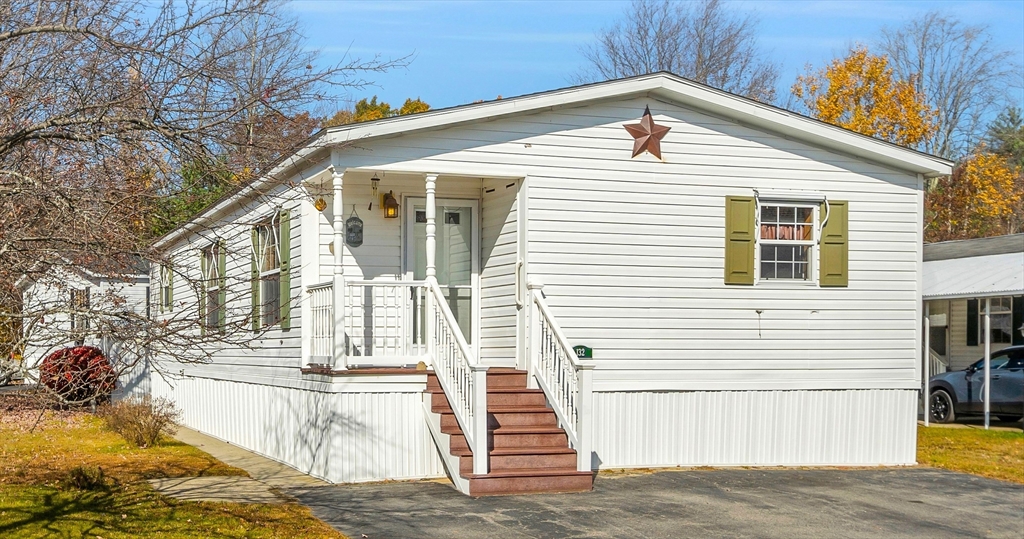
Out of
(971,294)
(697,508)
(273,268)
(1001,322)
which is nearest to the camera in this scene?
(697,508)

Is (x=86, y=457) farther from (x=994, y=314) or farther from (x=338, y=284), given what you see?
(x=994, y=314)

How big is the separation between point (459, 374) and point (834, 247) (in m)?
5.26

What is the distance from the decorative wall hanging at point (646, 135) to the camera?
42.6ft

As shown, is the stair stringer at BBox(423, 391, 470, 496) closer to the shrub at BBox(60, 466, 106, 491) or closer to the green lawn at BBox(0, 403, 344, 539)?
the green lawn at BBox(0, 403, 344, 539)

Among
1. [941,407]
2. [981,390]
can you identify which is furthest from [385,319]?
[941,407]

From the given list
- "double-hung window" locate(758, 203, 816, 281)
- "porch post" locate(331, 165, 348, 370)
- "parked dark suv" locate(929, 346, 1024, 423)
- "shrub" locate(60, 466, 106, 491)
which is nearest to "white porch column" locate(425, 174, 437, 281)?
"porch post" locate(331, 165, 348, 370)

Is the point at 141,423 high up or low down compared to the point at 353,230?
down

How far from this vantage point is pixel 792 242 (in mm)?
13438

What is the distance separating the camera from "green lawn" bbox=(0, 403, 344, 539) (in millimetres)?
8828

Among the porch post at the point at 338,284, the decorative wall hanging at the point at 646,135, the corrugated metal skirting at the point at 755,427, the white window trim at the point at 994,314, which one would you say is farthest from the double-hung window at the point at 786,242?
the white window trim at the point at 994,314

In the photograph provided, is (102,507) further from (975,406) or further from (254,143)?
(975,406)

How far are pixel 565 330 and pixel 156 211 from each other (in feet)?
19.0

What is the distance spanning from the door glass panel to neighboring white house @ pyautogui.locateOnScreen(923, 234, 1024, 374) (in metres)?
9.65

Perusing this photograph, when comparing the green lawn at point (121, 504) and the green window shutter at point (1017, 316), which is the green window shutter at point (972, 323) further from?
the green lawn at point (121, 504)
